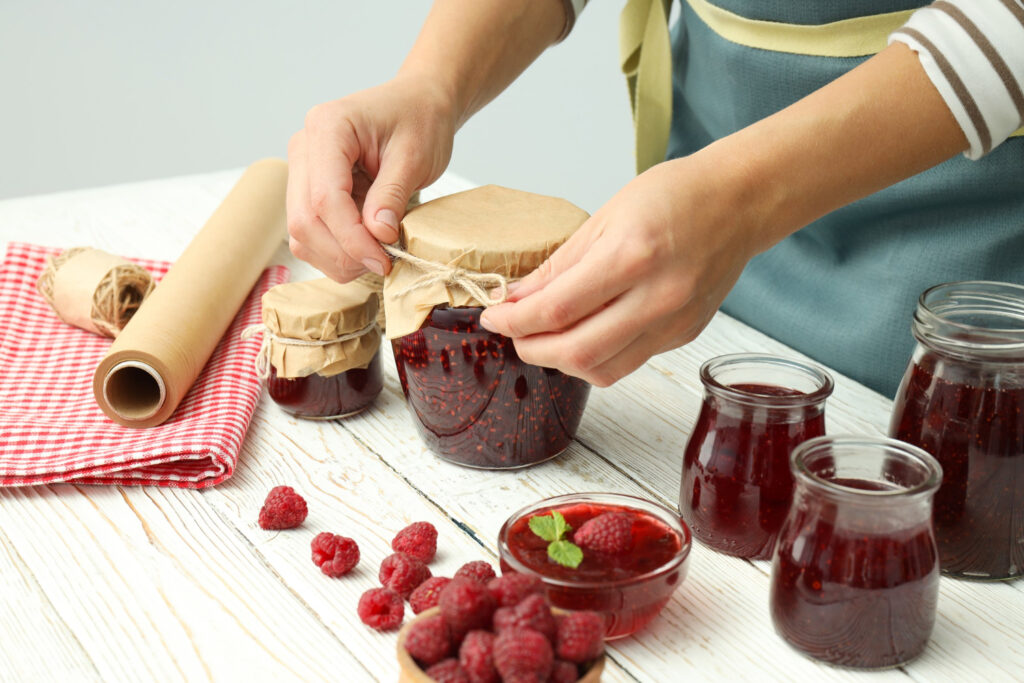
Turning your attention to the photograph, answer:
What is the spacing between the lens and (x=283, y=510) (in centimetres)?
99

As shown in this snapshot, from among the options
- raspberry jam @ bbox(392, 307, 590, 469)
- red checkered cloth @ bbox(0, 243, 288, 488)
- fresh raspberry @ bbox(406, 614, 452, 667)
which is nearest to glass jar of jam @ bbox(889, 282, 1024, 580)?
raspberry jam @ bbox(392, 307, 590, 469)

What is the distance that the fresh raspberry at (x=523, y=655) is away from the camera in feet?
2.21

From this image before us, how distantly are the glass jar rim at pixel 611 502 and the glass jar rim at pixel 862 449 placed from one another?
11 centimetres

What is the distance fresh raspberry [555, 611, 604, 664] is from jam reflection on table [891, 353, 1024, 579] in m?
0.35

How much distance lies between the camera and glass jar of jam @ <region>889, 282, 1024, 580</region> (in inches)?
33.6

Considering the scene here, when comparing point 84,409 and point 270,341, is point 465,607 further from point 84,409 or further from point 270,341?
point 84,409

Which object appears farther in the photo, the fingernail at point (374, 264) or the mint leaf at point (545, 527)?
the fingernail at point (374, 264)

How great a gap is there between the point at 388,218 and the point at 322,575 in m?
0.36

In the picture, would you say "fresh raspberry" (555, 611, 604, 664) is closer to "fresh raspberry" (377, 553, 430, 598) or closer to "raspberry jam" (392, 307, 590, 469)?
"fresh raspberry" (377, 553, 430, 598)

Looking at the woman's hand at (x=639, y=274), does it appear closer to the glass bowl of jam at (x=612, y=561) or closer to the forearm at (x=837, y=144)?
the forearm at (x=837, y=144)

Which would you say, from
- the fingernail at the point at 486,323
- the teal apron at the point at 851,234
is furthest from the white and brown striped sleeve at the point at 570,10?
the fingernail at the point at 486,323

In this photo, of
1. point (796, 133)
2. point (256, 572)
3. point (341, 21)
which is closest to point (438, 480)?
point (256, 572)

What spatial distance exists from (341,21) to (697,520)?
373cm

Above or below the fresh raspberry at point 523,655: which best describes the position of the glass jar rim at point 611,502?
below
